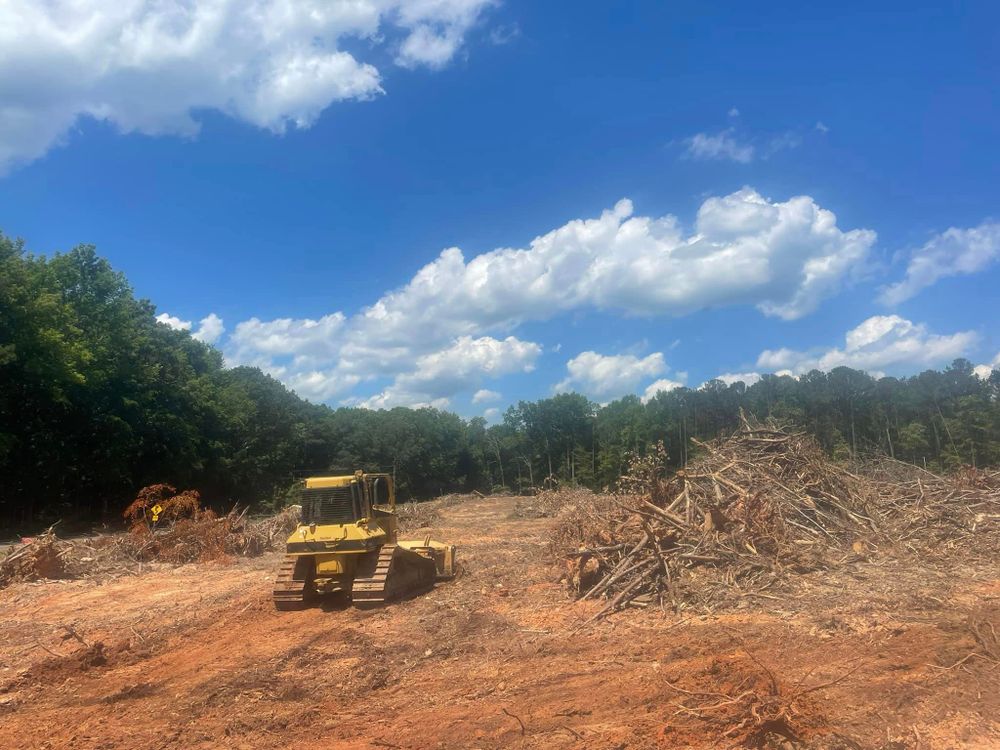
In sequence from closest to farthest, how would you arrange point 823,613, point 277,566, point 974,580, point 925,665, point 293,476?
point 925,665 → point 823,613 → point 974,580 → point 277,566 → point 293,476

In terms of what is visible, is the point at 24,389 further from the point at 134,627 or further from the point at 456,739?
the point at 456,739

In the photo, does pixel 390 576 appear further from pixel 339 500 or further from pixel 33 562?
pixel 33 562

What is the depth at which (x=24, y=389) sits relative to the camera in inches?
1114

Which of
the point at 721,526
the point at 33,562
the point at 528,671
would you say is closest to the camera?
the point at 528,671

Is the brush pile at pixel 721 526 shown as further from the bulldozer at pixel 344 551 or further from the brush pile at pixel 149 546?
the brush pile at pixel 149 546

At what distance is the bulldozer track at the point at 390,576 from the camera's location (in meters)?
10.5

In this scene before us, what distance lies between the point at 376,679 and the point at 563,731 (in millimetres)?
2566

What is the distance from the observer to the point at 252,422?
4806cm

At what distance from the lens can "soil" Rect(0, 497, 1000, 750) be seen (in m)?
5.55

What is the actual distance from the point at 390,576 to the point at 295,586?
147 cm

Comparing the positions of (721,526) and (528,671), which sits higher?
(721,526)

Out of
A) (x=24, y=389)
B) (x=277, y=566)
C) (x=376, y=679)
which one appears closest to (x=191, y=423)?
(x=24, y=389)

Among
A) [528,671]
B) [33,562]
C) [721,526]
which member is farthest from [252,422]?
[528,671]

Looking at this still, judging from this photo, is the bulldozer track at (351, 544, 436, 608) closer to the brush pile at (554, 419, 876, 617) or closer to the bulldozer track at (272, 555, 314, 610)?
the bulldozer track at (272, 555, 314, 610)
